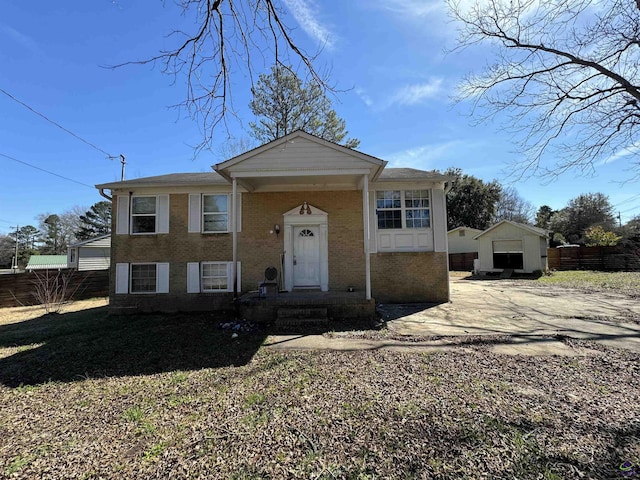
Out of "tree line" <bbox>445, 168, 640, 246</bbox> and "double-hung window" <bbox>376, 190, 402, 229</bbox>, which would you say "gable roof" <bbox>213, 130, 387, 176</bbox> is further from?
"tree line" <bbox>445, 168, 640, 246</bbox>

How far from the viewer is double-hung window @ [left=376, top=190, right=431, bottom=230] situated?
10.0 meters

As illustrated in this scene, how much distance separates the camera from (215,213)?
33.6ft

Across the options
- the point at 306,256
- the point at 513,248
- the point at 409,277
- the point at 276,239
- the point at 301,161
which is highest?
the point at 301,161

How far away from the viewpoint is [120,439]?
292 cm

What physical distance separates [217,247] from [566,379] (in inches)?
361

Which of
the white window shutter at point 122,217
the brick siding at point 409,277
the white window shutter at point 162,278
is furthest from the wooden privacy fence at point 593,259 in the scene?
the white window shutter at point 122,217

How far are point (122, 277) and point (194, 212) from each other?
10.6 ft

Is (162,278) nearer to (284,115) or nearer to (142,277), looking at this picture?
(142,277)

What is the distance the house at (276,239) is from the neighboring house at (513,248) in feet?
46.5

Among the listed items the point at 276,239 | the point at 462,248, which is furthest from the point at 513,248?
the point at 276,239

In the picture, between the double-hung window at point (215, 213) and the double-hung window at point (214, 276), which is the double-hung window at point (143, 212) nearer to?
the double-hung window at point (215, 213)

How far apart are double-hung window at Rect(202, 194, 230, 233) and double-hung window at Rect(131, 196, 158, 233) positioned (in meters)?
1.77

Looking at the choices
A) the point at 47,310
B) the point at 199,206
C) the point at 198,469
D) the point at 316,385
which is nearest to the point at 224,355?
the point at 316,385

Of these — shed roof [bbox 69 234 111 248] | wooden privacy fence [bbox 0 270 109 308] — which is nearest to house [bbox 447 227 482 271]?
wooden privacy fence [bbox 0 270 109 308]
